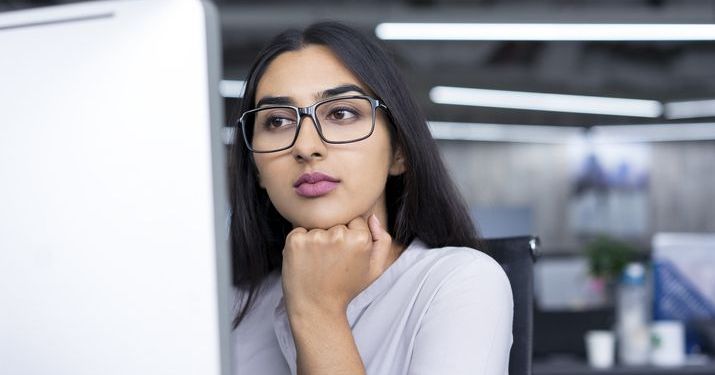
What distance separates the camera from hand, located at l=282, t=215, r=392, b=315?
0.92 meters

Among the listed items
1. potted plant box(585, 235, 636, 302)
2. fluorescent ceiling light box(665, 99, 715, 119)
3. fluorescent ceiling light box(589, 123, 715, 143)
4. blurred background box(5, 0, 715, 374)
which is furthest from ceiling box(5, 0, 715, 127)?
fluorescent ceiling light box(589, 123, 715, 143)

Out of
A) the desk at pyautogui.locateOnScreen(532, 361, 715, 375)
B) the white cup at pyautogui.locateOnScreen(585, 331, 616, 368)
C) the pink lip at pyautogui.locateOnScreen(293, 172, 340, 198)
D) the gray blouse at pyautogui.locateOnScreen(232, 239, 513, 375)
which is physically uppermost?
the pink lip at pyautogui.locateOnScreen(293, 172, 340, 198)

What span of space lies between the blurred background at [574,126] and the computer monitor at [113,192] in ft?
2.47

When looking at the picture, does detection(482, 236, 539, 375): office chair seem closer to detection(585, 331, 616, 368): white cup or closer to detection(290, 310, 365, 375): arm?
detection(290, 310, 365, 375): arm

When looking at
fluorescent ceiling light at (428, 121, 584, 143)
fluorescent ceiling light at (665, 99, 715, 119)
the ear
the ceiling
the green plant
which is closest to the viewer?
the ear

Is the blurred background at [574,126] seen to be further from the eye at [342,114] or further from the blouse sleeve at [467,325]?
the blouse sleeve at [467,325]

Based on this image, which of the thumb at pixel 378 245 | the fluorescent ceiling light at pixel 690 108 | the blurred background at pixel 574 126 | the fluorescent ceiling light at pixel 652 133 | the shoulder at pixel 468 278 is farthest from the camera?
the fluorescent ceiling light at pixel 652 133

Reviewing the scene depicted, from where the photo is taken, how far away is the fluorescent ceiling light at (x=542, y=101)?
8.94 m

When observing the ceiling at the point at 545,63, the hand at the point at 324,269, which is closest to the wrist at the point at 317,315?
the hand at the point at 324,269

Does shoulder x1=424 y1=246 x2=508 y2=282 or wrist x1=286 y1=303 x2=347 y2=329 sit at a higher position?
shoulder x1=424 y1=246 x2=508 y2=282

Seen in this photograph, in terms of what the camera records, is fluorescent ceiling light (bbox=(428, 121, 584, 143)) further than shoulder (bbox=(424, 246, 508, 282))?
Yes

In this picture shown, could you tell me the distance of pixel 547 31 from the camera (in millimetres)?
4789

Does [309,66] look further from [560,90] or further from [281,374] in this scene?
[560,90]

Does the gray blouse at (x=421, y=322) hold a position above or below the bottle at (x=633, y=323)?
above
